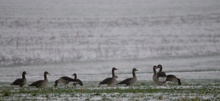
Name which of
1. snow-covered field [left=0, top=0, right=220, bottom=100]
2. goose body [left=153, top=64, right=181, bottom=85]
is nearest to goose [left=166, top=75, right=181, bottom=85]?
goose body [left=153, top=64, right=181, bottom=85]

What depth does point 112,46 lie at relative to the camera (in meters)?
39.8

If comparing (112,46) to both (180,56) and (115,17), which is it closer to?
(180,56)

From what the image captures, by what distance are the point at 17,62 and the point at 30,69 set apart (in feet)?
8.99

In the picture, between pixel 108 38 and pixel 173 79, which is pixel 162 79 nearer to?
pixel 173 79

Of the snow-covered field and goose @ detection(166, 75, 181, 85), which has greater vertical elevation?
the snow-covered field

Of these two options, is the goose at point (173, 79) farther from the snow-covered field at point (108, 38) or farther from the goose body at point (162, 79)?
the snow-covered field at point (108, 38)

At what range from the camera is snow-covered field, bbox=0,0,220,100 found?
31.4 m

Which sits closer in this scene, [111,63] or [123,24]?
[111,63]

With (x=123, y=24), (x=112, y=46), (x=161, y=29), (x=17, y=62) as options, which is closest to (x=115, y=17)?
(x=123, y=24)

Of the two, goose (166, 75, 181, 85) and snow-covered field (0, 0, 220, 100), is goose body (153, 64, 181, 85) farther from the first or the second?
snow-covered field (0, 0, 220, 100)

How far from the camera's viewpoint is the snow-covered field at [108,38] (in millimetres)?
31359

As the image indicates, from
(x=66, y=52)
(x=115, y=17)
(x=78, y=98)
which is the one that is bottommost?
(x=78, y=98)

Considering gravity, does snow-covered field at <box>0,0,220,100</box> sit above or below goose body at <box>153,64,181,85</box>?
above

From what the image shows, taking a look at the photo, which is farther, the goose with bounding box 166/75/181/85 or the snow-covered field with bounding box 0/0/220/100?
the snow-covered field with bounding box 0/0/220/100
